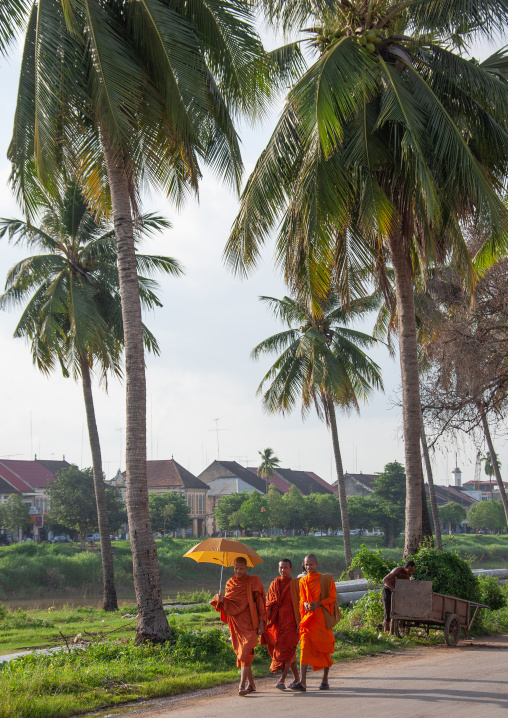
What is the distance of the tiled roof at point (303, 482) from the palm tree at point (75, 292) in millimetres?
73696

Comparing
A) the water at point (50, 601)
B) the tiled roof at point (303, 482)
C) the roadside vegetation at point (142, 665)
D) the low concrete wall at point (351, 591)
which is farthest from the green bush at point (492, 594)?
the tiled roof at point (303, 482)

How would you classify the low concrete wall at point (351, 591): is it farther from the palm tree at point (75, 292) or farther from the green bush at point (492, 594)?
the palm tree at point (75, 292)

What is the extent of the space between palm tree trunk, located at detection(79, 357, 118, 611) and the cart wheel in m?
14.5

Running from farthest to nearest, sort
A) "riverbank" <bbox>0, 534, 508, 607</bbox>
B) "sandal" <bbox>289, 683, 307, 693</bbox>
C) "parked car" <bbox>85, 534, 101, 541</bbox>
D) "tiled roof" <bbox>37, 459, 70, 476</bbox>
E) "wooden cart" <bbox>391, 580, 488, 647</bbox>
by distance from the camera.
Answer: "tiled roof" <bbox>37, 459, 70, 476</bbox> < "parked car" <bbox>85, 534, 101, 541</bbox> < "riverbank" <bbox>0, 534, 508, 607</bbox> < "wooden cart" <bbox>391, 580, 488, 647</bbox> < "sandal" <bbox>289, 683, 307, 693</bbox>

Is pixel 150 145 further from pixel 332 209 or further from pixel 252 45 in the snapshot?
pixel 332 209

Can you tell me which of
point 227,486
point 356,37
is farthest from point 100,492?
point 227,486

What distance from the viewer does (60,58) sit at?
33.7 ft

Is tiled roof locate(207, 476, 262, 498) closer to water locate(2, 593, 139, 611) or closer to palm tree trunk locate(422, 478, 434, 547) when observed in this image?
water locate(2, 593, 139, 611)

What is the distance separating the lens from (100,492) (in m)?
23.9

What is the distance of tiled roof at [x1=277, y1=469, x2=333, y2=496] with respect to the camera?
9619 cm

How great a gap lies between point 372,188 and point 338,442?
1979cm

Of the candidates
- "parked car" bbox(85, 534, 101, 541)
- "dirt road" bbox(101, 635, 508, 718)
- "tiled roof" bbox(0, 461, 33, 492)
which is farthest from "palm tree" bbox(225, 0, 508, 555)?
"tiled roof" bbox(0, 461, 33, 492)

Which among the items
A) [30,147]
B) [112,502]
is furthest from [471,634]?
[112,502]

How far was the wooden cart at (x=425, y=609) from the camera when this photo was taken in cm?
1123
